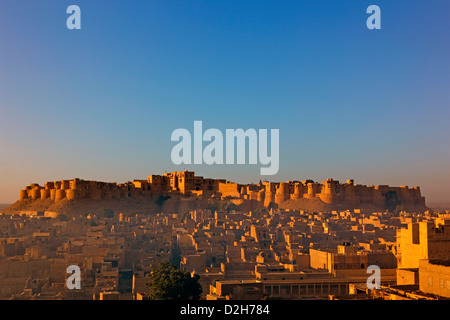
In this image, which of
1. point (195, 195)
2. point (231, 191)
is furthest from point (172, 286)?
point (231, 191)

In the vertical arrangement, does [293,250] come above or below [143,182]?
below

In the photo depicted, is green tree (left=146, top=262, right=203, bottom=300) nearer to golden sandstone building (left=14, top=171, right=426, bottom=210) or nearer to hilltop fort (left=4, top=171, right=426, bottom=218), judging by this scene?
hilltop fort (left=4, top=171, right=426, bottom=218)

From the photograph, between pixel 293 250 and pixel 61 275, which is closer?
pixel 61 275

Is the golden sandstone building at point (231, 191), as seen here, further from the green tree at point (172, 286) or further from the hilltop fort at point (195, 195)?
the green tree at point (172, 286)

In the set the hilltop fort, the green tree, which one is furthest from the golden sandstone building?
the green tree

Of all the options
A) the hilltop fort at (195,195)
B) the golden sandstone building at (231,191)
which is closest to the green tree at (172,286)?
the hilltop fort at (195,195)

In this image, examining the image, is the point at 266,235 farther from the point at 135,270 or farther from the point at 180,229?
the point at 135,270
